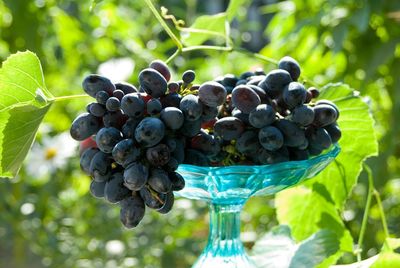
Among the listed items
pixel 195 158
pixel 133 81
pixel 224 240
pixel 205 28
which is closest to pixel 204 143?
pixel 195 158

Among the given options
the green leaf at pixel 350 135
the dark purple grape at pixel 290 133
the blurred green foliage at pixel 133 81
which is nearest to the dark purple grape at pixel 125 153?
the dark purple grape at pixel 290 133

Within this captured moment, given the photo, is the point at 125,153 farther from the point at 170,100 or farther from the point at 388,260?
the point at 388,260

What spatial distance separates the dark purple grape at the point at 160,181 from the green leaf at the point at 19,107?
12 cm

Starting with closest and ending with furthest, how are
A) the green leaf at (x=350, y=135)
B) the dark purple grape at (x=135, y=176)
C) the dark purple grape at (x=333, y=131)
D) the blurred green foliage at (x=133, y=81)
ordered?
the dark purple grape at (x=135, y=176) < the dark purple grape at (x=333, y=131) < the green leaf at (x=350, y=135) < the blurred green foliage at (x=133, y=81)

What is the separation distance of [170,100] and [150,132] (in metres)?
0.05

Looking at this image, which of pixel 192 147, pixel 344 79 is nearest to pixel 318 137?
pixel 192 147

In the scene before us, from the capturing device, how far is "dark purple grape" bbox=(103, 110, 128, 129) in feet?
1.52

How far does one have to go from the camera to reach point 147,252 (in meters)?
1.21

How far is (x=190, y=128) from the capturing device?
0.46 m

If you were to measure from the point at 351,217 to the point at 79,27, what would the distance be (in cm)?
57

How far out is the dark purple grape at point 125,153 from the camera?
43cm

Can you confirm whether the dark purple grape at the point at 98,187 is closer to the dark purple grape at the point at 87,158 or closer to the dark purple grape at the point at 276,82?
the dark purple grape at the point at 87,158


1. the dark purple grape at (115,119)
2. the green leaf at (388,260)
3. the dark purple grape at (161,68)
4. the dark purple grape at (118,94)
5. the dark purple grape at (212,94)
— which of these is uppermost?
the dark purple grape at (161,68)

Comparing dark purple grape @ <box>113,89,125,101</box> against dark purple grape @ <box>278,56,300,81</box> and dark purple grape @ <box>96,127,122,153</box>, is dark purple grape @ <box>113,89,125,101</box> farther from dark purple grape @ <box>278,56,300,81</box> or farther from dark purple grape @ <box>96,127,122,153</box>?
dark purple grape @ <box>278,56,300,81</box>
